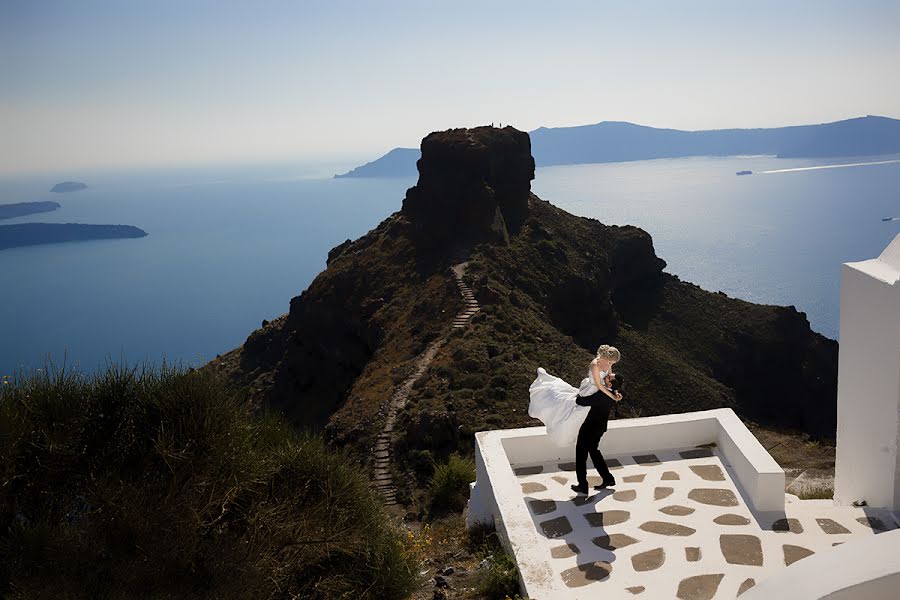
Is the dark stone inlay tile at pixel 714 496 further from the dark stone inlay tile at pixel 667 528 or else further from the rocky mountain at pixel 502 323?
the rocky mountain at pixel 502 323

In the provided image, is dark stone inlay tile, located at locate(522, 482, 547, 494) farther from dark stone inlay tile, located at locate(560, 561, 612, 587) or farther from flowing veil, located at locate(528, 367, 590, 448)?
dark stone inlay tile, located at locate(560, 561, 612, 587)

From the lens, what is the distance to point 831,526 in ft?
17.7

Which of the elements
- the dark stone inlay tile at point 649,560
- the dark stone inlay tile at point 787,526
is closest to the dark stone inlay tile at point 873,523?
the dark stone inlay tile at point 787,526

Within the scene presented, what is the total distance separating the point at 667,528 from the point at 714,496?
74cm

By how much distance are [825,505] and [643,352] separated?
30.1 metres

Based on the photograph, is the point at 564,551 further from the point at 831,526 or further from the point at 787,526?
the point at 831,526

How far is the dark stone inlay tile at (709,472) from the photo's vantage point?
6445 mm

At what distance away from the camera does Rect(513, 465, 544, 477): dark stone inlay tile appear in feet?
22.7

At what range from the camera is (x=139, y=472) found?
5.24 m

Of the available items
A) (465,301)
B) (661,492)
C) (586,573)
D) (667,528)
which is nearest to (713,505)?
(661,492)

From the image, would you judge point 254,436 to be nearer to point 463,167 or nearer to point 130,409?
point 130,409

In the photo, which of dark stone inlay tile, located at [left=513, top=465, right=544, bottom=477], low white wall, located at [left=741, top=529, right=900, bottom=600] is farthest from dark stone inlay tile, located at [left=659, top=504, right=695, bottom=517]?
low white wall, located at [left=741, top=529, right=900, bottom=600]

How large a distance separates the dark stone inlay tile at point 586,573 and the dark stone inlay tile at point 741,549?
0.86 metres

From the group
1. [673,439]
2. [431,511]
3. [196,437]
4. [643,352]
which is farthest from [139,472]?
[643,352]
